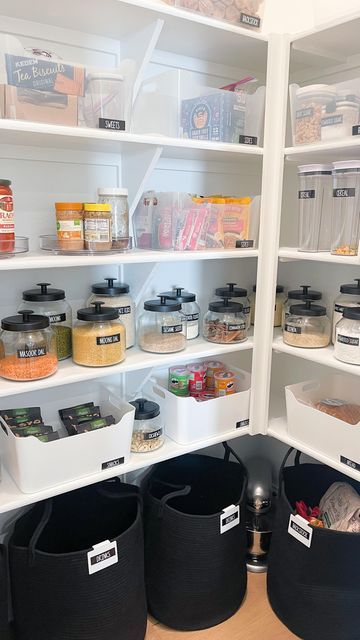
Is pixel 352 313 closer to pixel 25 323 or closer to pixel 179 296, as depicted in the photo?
pixel 179 296

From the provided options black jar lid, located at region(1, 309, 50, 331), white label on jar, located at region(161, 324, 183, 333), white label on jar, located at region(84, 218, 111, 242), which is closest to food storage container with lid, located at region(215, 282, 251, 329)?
white label on jar, located at region(161, 324, 183, 333)

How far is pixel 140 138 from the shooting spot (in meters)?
1.35

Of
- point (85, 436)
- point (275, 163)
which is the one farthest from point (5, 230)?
point (275, 163)

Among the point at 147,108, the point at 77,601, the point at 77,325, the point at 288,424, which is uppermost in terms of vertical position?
the point at 147,108

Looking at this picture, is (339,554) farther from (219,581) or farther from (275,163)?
(275,163)

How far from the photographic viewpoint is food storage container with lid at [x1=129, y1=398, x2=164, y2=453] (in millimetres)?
1611

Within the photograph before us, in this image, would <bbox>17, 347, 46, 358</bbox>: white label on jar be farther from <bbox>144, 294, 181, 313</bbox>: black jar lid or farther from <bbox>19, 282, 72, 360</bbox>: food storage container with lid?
<bbox>144, 294, 181, 313</bbox>: black jar lid

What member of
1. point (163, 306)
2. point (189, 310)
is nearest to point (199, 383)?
point (189, 310)

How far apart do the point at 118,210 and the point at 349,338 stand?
781 millimetres

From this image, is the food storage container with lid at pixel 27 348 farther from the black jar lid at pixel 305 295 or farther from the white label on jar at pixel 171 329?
the black jar lid at pixel 305 295

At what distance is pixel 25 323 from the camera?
4.25 ft

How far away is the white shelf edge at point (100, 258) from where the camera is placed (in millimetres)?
1207

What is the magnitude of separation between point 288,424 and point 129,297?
710 millimetres

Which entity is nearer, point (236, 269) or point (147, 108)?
point (147, 108)
